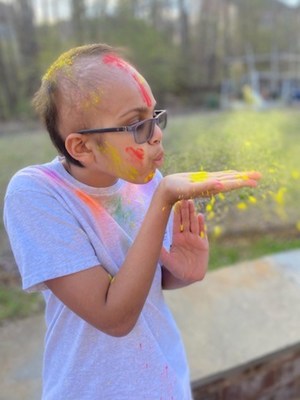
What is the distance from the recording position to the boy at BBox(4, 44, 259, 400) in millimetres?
902

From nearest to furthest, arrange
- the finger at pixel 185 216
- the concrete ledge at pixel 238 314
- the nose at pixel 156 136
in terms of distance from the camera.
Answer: the nose at pixel 156 136
the finger at pixel 185 216
the concrete ledge at pixel 238 314

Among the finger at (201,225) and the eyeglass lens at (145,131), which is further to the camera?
the finger at (201,225)

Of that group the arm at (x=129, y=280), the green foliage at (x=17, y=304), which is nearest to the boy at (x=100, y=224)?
the arm at (x=129, y=280)

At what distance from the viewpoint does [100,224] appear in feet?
3.31

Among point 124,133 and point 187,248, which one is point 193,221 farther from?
point 124,133

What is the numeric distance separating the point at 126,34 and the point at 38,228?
17777 mm

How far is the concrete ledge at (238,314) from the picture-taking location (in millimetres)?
2150

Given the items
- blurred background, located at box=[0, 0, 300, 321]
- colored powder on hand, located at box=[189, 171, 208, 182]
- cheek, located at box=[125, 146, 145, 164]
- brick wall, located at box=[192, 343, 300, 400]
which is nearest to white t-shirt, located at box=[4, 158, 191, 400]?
cheek, located at box=[125, 146, 145, 164]

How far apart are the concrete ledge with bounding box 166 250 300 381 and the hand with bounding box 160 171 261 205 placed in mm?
1347

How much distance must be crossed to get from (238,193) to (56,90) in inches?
27.3

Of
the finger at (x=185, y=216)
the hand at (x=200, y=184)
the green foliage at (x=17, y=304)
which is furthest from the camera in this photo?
the green foliage at (x=17, y=304)

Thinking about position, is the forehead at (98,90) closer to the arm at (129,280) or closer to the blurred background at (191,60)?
the arm at (129,280)

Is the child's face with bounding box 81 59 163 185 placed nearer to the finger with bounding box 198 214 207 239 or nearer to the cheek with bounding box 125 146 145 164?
the cheek with bounding box 125 146 145 164

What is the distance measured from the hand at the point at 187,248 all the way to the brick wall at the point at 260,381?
992 millimetres
